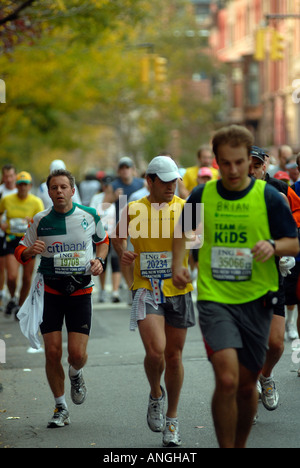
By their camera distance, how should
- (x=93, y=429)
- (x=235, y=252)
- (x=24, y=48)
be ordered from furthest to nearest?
(x=24, y=48), (x=93, y=429), (x=235, y=252)

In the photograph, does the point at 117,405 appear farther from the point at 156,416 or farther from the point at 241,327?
the point at 241,327

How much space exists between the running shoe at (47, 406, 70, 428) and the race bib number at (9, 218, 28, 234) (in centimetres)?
641

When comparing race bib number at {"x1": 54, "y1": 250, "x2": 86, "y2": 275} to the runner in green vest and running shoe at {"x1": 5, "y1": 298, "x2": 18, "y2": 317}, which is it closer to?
the runner in green vest

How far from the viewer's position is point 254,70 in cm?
5978

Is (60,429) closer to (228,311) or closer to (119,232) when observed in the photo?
(119,232)

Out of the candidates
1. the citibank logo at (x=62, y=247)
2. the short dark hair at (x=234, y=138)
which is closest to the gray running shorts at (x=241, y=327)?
the short dark hair at (x=234, y=138)

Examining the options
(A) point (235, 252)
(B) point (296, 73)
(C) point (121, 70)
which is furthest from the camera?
(B) point (296, 73)

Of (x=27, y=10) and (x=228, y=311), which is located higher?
(x=27, y=10)

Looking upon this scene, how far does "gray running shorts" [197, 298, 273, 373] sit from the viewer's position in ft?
Answer: 18.2

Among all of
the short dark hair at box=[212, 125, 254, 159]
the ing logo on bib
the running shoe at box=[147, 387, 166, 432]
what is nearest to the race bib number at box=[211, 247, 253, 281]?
the short dark hair at box=[212, 125, 254, 159]

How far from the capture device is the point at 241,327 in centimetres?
561

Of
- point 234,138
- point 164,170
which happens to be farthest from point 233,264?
point 164,170
